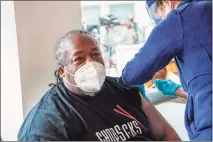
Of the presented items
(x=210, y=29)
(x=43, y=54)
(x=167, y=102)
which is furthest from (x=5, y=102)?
(x=210, y=29)

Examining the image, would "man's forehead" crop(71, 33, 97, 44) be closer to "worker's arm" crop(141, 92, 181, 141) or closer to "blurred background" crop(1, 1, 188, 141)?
"blurred background" crop(1, 1, 188, 141)

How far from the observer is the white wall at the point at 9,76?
1284 millimetres

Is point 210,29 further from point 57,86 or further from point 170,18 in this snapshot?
point 57,86

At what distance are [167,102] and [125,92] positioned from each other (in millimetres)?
270

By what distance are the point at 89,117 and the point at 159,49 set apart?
500 millimetres

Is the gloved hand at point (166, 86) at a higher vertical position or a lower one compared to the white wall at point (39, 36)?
lower

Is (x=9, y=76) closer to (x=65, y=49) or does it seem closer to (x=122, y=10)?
(x=65, y=49)

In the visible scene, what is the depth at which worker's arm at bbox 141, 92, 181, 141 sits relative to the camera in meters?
1.30

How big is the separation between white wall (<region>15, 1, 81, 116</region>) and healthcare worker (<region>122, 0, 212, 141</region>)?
30.2 inches

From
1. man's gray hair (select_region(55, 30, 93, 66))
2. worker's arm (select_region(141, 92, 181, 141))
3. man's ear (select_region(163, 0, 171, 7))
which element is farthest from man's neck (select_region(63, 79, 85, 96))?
man's ear (select_region(163, 0, 171, 7))

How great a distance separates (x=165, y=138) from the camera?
1.31 meters

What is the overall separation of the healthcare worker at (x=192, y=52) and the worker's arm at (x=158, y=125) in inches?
18.5

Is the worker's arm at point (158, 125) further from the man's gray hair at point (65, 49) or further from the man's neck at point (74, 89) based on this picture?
the man's gray hair at point (65, 49)

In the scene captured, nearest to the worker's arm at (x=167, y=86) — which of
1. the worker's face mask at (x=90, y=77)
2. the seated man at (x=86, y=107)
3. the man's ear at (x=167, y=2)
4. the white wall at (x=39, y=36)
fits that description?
the seated man at (x=86, y=107)
